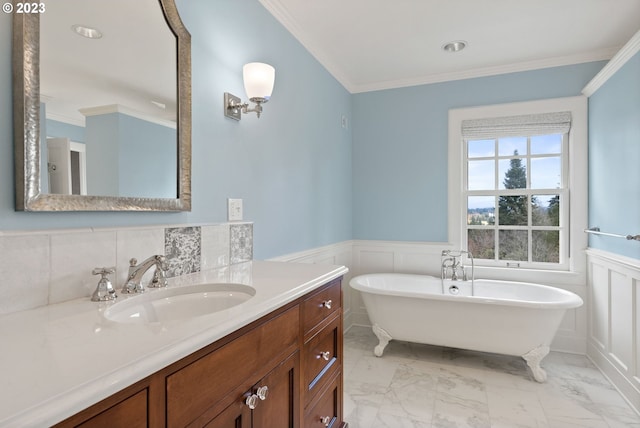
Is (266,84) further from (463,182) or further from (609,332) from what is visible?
(609,332)

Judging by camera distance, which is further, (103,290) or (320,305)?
(320,305)

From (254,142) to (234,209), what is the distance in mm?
445

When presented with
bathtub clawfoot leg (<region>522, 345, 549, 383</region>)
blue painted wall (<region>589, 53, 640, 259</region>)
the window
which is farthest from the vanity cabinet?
the window

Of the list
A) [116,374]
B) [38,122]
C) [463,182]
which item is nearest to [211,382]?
[116,374]

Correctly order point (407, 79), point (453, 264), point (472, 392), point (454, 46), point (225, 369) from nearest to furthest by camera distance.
→ 1. point (225, 369)
2. point (472, 392)
3. point (454, 46)
4. point (453, 264)
5. point (407, 79)

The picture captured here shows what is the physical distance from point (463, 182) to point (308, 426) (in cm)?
272

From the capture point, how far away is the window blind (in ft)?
10.00

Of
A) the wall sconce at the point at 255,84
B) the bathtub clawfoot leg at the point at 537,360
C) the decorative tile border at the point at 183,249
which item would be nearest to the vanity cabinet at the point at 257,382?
the decorative tile border at the point at 183,249

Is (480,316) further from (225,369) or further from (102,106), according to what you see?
(102,106)

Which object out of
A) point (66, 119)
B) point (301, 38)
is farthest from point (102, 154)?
point (301, 38)

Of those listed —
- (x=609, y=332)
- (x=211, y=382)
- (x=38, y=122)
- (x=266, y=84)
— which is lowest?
(x=609, y=332)

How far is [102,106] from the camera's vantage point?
1.23 metres

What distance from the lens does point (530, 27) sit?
8.19 feet

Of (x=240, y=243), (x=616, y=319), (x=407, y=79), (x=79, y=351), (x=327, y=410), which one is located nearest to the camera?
(x=79, y=351)
